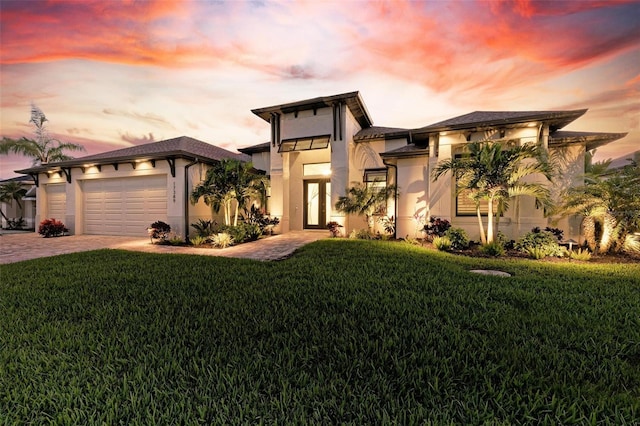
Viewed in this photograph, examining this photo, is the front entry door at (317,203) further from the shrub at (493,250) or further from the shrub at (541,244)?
the shrub at (541,244)

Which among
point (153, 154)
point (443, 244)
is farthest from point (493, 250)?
point (153, 154)

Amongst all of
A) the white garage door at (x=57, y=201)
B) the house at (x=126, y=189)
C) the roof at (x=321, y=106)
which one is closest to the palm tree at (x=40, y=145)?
the house at (x=126, y=189)

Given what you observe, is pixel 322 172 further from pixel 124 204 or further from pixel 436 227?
pixel 124 204

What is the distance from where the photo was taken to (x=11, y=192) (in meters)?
19.5

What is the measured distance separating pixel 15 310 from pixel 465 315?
21.3 feet

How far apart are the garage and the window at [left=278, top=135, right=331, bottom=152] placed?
44.9 ft

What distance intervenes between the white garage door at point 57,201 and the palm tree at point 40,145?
11.6 metres

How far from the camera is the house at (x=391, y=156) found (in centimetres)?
938

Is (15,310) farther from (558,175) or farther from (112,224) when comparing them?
(558,175)

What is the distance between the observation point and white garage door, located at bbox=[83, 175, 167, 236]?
41.3 feet

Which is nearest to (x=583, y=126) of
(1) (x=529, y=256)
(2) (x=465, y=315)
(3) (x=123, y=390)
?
(1) (x=529, y=256)

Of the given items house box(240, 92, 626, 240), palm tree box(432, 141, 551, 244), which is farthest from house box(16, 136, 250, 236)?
palm tree box(432, 141, 551, 244)

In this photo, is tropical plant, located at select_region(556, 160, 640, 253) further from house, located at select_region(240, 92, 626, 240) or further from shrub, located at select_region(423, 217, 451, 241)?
shrub, located at select_region(423, 217, 451, 241)

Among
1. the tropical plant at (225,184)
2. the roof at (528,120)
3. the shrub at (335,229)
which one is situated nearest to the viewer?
the roof at (528,120)
